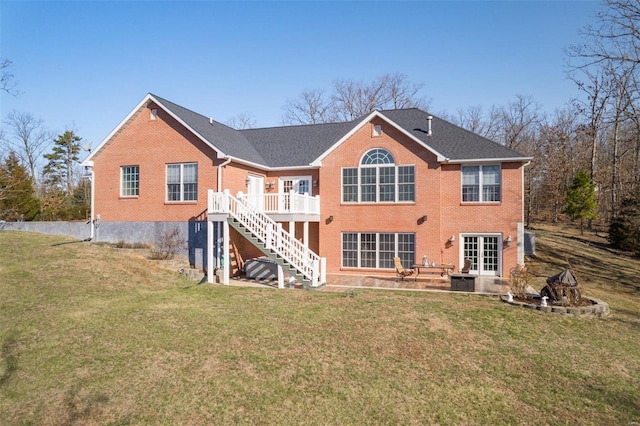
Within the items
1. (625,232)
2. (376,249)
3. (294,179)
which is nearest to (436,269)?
(376,249)

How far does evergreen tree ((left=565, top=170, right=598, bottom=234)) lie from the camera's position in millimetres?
33000

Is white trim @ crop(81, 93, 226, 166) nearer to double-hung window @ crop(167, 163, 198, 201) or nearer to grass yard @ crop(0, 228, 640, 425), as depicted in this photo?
double-hung window @ crop(167, 163, 198, 201)

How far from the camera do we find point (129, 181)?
21.0 meters

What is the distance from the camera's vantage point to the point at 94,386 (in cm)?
722

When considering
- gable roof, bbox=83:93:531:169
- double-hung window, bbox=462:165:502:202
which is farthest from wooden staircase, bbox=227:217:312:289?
double-hung window, bbox=462:165:502:202

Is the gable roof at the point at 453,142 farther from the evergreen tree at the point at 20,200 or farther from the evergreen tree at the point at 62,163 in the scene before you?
the evergreen tree at the point at 62,163

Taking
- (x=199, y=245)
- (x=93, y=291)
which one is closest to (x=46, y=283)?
(x=93, y=291)

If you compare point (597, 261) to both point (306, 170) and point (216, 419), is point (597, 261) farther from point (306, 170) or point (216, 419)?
point (216, 419)

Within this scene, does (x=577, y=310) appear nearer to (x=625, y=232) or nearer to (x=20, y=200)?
(x=625, y=232)

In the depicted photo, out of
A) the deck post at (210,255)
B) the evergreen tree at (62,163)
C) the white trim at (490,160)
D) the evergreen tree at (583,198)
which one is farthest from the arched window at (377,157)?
the evergreen tree at (62,163)

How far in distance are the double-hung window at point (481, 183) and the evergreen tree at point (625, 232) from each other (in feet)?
44.8

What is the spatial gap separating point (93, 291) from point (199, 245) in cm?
632

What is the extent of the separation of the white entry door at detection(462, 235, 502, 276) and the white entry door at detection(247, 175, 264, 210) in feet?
32.8

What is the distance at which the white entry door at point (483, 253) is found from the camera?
18.7 metres
